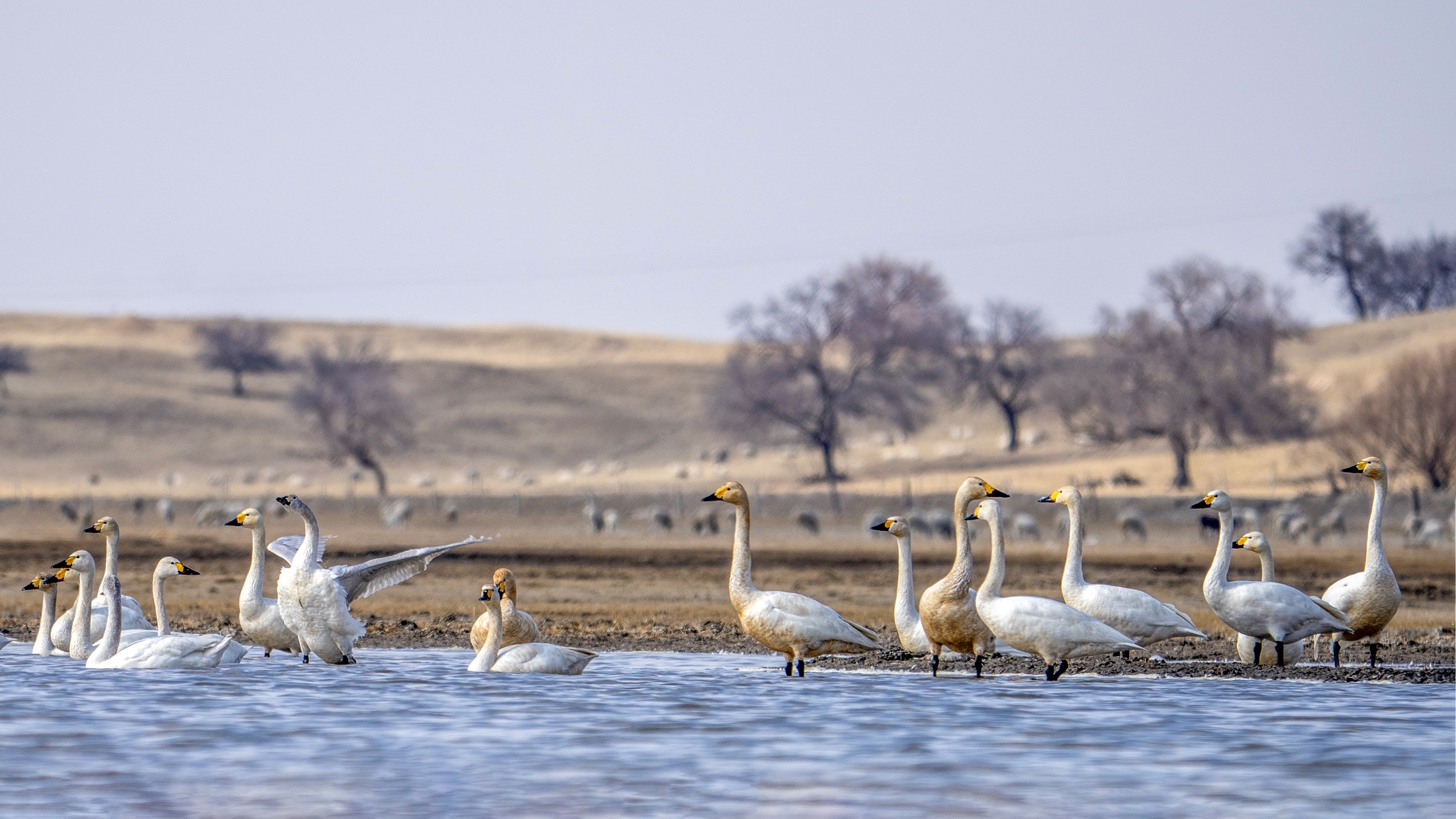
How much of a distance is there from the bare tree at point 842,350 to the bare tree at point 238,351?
31.9m

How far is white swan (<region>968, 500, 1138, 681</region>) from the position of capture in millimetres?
12758

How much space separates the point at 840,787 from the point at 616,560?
2204cm

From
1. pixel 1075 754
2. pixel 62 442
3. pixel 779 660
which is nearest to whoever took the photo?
pixel 1075 754

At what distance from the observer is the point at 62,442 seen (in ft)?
258

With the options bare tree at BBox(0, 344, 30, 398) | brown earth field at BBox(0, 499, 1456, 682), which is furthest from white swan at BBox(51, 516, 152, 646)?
bare tree at BBox(0, 344, 30, 398)

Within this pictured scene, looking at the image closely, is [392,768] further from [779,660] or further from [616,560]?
[616,560]

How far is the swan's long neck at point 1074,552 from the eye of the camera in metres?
14.1

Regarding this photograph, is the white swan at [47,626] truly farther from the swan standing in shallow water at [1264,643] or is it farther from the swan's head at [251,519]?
the swan standing in shallow water at [1264,643]

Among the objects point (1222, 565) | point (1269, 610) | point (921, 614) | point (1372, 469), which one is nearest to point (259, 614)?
point (921, 614)

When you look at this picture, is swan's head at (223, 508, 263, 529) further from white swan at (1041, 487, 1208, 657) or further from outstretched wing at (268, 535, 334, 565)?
white swan at (1041, 487, 1208, 657)

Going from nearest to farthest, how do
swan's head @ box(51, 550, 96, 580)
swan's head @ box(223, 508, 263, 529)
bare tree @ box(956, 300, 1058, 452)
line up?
swan's head @ box(223, 508, 263, 529) < swan's head @ box(51, 550, 96, 580) < bare tree @ box(956, 300, 1058, 452)

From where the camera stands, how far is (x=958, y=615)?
44.2ft

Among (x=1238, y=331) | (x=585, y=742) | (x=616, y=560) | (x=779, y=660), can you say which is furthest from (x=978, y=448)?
(x=585, y=742)

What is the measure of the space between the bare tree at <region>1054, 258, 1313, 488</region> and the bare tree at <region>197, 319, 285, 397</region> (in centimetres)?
4687
